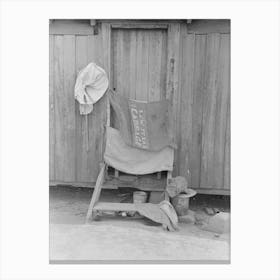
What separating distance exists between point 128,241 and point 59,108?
7.91ft

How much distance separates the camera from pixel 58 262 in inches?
149

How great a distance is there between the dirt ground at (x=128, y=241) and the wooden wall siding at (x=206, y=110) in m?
1.02

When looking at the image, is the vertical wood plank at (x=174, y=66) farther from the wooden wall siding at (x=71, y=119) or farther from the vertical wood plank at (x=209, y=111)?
the wooden wall siding at (x=71, y=119)

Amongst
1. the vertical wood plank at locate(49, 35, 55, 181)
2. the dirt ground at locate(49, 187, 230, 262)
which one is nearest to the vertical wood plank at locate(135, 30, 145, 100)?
the vertical wood plank at locate(49, 35, 55, 181)

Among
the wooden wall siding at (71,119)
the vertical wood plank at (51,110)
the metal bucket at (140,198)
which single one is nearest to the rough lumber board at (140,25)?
the wooden wall siding at (71,119)

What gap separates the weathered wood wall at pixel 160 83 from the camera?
5.50 m

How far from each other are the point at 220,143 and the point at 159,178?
39.0 inches

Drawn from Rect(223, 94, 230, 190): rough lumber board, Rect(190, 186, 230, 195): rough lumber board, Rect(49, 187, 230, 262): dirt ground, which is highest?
Rect(223, 94, 230, 190): rough lumber board

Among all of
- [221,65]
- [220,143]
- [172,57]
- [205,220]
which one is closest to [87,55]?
[172,57]

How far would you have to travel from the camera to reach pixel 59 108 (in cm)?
584

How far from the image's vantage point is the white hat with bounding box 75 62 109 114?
5492mm

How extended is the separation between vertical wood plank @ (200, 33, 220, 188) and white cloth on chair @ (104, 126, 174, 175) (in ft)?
1.92

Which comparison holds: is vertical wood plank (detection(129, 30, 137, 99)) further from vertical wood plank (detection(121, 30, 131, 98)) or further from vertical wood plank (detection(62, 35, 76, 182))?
vertical wood plank (detection(62, 35, 76, 182))
